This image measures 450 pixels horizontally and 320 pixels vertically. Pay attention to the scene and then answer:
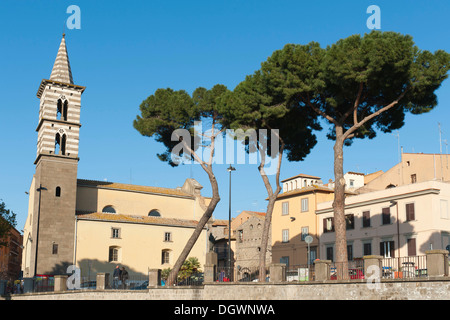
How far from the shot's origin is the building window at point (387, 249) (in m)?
42.2

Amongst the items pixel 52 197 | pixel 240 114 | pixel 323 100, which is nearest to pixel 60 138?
pixel 52 197

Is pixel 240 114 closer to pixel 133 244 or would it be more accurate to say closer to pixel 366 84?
pixel 366 84

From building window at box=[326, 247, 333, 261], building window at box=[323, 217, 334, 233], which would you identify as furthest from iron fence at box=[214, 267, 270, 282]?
building window at box=[323, 217, 334, 233]

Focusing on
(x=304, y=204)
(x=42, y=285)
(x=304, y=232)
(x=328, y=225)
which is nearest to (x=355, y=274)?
(x=42, y=285)

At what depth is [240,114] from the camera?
30.6 metres

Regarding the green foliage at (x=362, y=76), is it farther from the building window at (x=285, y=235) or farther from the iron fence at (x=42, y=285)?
the building window at (x=285, y=235)

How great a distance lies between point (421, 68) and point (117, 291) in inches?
768

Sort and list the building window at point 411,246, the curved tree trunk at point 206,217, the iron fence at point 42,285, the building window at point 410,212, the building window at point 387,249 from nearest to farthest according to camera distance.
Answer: the curved tree trunk at point 206,217 → the iron fence at point 42,285 → the building window at point 411,246 → the building window at point 410,212 → the building window at point 387,249

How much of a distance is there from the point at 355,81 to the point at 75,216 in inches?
1307

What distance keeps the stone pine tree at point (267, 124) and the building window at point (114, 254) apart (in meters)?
23.7

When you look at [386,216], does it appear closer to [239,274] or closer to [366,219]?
[366,219]

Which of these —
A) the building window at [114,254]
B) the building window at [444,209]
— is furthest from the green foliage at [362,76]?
the building window at [114,254]

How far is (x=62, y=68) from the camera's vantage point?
55062 mm
